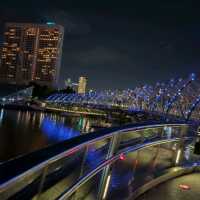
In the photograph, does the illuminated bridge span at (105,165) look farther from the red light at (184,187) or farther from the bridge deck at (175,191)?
the red light at (184,187)

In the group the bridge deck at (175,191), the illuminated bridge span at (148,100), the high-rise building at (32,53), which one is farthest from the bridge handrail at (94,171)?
the high-rise building at (32,53)

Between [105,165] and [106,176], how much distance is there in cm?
36

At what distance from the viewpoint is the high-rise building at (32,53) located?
18462 cm

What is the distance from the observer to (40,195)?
101 inches

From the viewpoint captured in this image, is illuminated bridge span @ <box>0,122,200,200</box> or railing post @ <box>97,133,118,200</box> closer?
illuminated bridge span @ <box>0,122,200,200</box>

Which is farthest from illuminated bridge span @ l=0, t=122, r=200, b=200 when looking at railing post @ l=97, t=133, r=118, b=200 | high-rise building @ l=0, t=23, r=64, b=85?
high-rise building @ l=0, t=23, r=64, b=85

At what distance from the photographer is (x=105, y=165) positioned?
4.01 metres

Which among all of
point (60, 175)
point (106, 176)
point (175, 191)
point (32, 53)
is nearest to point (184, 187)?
point (175, 191)

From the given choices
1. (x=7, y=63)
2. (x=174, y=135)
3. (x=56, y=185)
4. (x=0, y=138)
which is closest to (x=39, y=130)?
(x=0, y=138)

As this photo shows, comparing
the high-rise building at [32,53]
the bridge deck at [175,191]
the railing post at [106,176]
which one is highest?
the high-rise building at [32,53]

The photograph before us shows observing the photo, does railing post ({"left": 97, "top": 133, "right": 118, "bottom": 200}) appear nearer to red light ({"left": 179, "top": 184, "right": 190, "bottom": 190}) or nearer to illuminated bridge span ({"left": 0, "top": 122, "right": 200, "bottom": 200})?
illuminated bridge span ({"left": 0, "top": 122, "right": 200, "bottom": 200})

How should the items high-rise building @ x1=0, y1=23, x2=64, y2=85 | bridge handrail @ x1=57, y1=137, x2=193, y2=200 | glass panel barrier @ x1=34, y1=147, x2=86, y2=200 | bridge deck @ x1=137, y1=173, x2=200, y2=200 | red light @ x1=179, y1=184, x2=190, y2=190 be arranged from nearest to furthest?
glass panel barrier @ x1=34, y1=147, x2=86, y2=200, bridge handrail @ x1=57, y1=137, x2=193, y2=200, bridge deck @ x1=137, y1=173, x2=200, y2=200, red light @ x1=179, y1=184, x2=190, y2=190, high-rise building @ x1=0, y1=23, x2=64, y2=85

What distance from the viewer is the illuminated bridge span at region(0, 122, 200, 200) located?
228cm

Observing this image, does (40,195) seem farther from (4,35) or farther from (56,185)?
(4,35)
